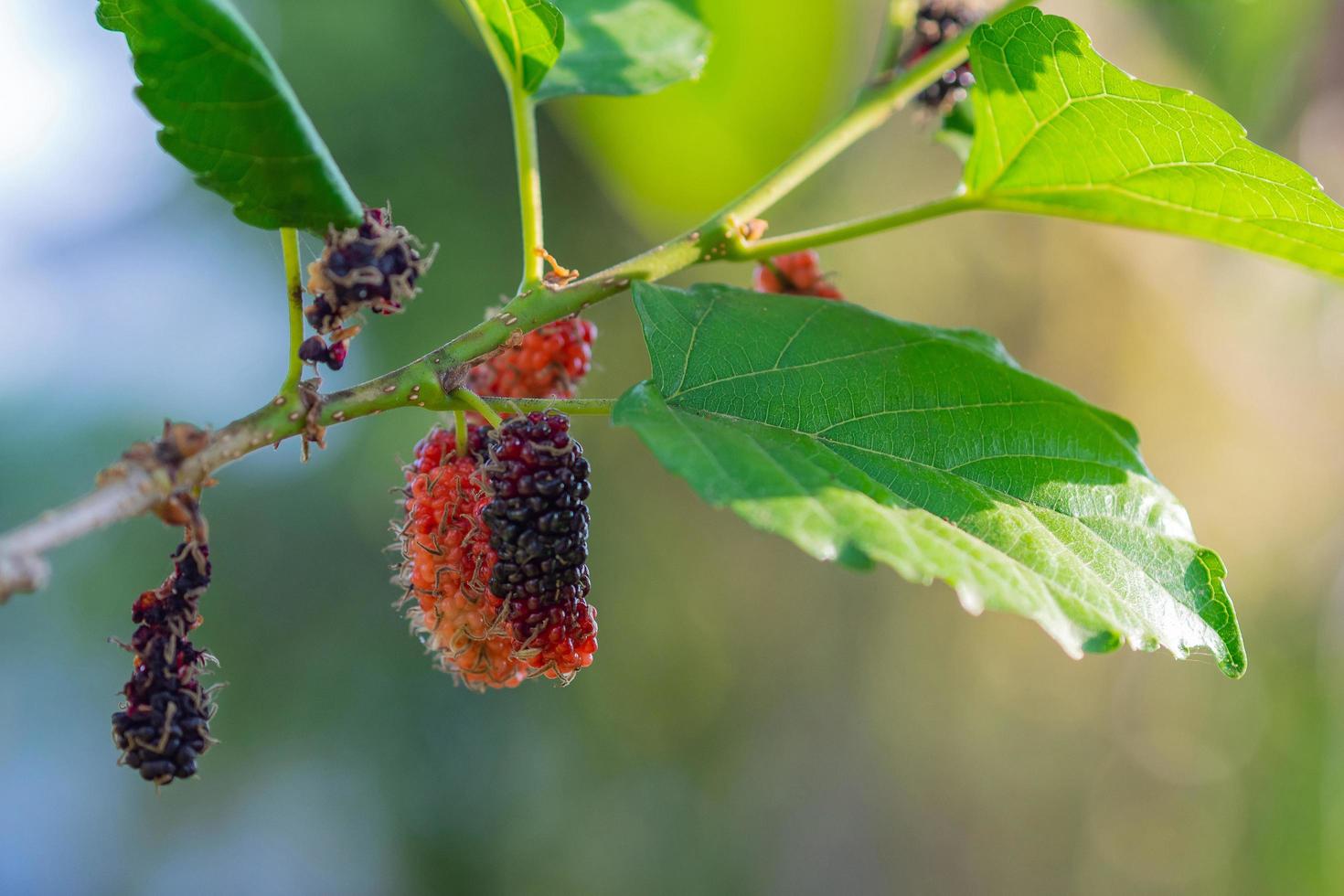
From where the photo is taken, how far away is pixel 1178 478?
171 inches

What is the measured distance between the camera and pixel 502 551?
2.26 ft

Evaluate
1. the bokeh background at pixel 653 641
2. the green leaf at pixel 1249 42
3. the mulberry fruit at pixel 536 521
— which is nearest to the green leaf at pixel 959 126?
the mulberry fruit at pixel 536 521

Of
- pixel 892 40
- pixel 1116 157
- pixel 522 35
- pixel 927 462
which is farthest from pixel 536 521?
pixel 892 40

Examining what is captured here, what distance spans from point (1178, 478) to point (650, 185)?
315 cm

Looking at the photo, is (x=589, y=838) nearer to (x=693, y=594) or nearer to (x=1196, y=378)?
(x=693, y=594)

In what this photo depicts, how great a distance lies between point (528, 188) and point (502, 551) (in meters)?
0.30

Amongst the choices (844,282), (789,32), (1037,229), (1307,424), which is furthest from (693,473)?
(1307,424)

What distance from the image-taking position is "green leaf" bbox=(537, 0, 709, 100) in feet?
3.38

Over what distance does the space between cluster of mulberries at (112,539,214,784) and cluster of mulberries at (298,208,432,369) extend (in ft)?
0.50

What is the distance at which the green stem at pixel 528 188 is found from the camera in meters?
0.76

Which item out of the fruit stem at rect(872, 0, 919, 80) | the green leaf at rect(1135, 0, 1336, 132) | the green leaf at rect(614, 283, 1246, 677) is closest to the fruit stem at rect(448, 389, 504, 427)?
the green leaf at rect(614, 283, 1246, 677)

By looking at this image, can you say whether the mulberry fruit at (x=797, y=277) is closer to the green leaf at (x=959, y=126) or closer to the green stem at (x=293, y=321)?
the green leaf at (x=959, y=126)

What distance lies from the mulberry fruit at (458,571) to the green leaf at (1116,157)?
1.62 ft

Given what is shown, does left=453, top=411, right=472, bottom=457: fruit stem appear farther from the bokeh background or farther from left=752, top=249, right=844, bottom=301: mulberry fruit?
the bokeh background
